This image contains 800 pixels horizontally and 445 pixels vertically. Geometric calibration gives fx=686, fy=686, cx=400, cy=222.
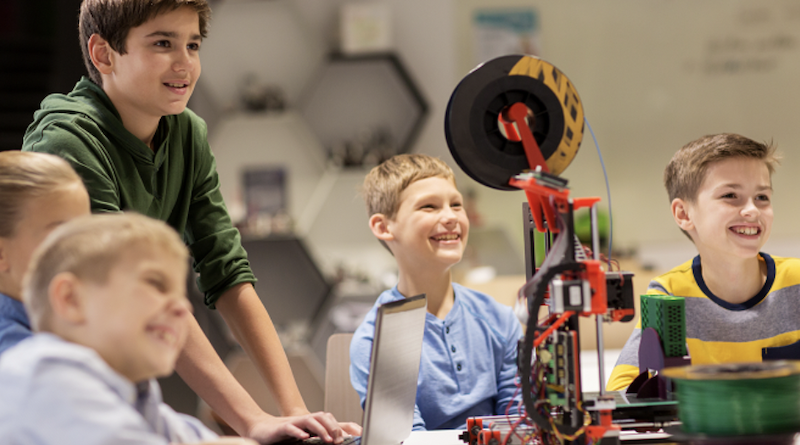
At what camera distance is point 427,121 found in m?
3.89

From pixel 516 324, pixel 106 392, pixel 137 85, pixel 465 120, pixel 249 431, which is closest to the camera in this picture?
pixel 106 392

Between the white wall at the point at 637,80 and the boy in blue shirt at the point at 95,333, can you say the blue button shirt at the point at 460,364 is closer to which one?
the boy in blue shirt at the point at 95,333

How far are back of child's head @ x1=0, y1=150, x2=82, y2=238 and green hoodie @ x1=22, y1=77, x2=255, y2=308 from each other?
227 millimetres

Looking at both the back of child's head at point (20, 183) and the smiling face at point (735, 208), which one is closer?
the back of child's head at point (20, 183)

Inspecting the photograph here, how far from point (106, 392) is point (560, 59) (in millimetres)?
3647

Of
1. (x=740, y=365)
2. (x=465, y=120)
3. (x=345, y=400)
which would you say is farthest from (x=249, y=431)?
(x=740, y=365)

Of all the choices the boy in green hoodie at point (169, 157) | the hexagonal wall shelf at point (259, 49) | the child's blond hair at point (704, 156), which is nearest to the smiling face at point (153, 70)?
the boy in green hoodie at point (169, 157)

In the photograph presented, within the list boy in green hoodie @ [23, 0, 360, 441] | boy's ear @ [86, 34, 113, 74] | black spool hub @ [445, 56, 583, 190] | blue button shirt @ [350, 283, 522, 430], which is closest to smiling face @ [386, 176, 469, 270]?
blue button shirt @ [350, 283, 522, 430]

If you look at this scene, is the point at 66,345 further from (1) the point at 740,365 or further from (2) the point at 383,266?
(2) the point at 383,266

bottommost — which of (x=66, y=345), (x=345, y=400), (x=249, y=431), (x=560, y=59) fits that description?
(x=345, y=400)

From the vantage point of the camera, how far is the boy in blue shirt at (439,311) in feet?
5.42

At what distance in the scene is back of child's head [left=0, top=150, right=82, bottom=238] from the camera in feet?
3.44

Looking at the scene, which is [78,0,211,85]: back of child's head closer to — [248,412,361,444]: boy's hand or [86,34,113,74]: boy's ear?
[86,34,113,74]: boy's ear

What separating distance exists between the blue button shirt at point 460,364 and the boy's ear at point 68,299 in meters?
0.91
